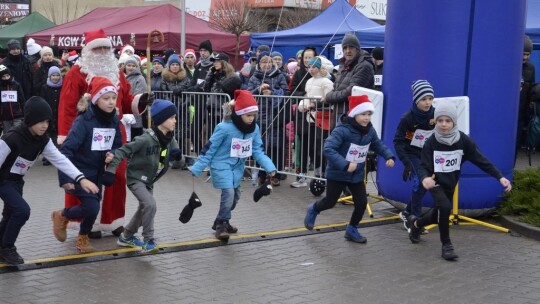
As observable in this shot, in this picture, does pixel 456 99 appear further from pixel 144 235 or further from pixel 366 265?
pixel 144 235

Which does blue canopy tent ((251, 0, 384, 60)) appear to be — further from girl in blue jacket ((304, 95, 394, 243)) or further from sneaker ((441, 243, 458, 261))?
sneaker ((441, 243, 458, 261))

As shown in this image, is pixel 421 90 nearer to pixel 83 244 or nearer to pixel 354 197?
pixel 354 197

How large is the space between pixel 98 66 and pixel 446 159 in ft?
11.7

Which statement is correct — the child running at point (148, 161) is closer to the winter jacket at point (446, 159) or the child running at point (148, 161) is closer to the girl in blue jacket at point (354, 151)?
the girl in blue jacket at point (354, 151)

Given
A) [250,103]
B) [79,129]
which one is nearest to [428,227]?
[250,103]

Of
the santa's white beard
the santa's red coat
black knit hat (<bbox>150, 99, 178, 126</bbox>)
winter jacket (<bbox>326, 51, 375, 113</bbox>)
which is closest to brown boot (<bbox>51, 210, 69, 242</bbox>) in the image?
the santa's red coat

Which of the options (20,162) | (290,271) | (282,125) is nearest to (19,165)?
(20,162)

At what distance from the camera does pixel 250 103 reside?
8164 millimetres

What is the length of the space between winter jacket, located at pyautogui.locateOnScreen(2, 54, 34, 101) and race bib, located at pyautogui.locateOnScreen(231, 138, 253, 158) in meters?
7.56

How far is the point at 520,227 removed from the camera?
341 inches

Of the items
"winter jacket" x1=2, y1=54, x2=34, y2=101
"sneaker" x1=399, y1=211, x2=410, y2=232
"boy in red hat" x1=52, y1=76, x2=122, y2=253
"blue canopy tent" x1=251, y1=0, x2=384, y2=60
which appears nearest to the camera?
"boy in red hat" x1=52, y1=76, x2=122, y2=253

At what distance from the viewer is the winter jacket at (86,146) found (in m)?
7.38

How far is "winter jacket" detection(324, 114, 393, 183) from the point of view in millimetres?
8039

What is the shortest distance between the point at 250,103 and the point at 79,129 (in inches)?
69.1
